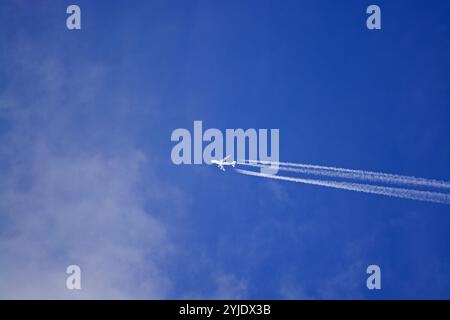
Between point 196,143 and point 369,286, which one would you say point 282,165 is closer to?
point 196,143

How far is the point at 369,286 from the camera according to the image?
1732 inches

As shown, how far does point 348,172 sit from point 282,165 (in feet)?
16.7

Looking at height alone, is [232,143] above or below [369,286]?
above
